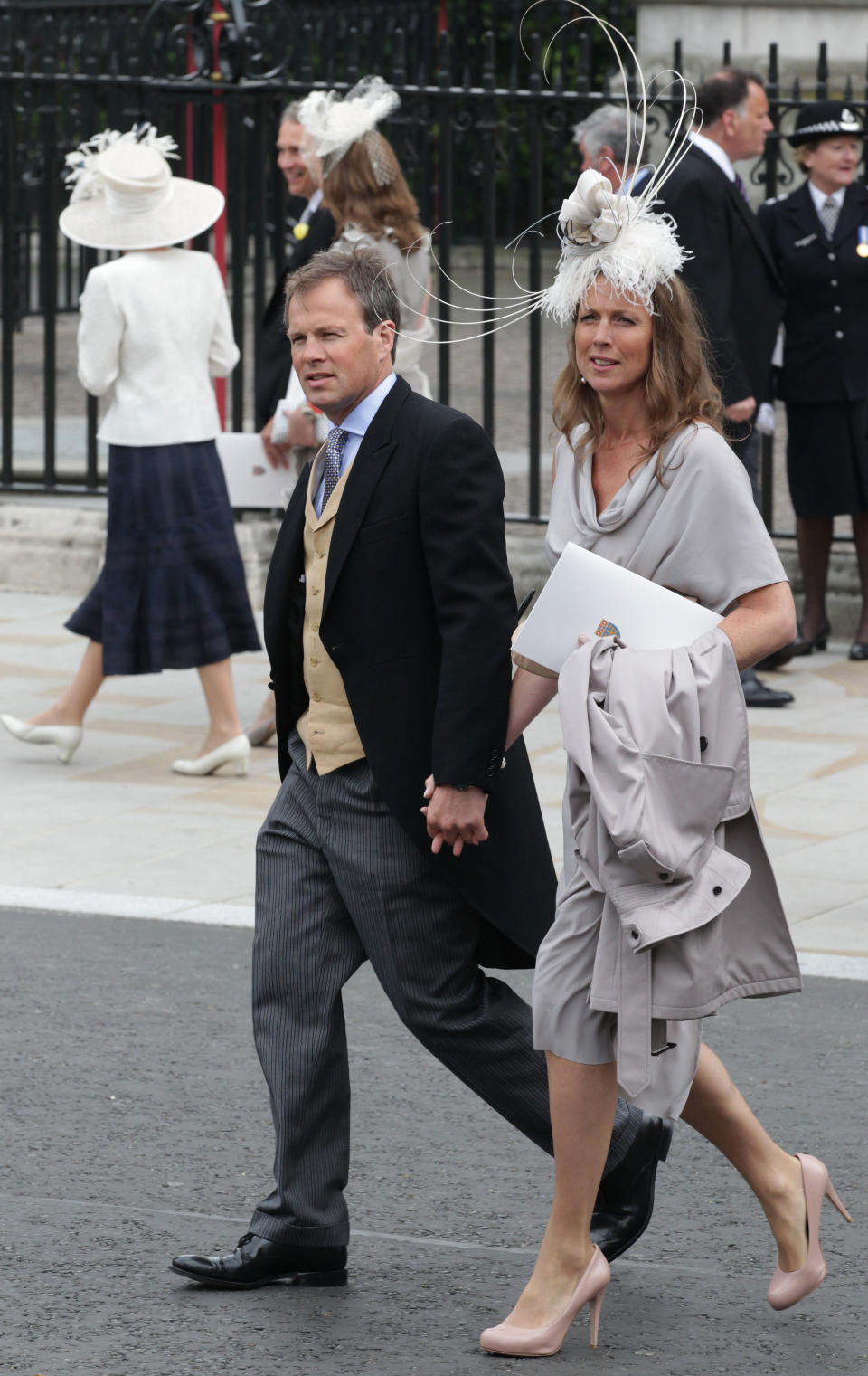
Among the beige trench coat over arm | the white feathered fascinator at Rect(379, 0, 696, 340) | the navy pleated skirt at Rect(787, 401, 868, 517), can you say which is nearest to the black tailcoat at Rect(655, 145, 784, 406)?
the navy pleated skirt at Rect(787, 401, 868, 517)

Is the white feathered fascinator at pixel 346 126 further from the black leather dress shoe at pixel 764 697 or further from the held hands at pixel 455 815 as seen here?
the held hands at pixel 455 815

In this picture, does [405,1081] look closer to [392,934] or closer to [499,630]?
[392,934]

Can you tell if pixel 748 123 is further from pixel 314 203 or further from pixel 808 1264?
pixel 808 1264

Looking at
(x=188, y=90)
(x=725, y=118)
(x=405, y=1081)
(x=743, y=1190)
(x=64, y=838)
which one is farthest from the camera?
(x=188, y=90)

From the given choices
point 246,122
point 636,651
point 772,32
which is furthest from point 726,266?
point 772,32

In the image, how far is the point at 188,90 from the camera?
10.3 m

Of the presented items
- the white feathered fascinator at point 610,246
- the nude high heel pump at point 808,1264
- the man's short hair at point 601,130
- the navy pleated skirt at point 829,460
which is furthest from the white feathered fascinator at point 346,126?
the nude high heel pump at point 808,1264

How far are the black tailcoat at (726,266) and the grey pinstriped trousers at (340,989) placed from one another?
14.4 feet

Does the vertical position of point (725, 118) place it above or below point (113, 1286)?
above

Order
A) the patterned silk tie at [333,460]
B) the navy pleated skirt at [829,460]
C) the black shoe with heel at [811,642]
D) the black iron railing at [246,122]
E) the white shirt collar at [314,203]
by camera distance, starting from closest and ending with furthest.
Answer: the patterned silk tie at [333,460] < the white shirt collar at [314,203] < the navy pleated skirt at [829,460] < the black shoe with heel at [811,642] < the black iron railing at [246,122]

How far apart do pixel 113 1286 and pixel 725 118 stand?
5.68 m

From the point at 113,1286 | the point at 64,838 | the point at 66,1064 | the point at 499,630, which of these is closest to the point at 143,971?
the point at 66,1064

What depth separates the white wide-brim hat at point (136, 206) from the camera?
741cm

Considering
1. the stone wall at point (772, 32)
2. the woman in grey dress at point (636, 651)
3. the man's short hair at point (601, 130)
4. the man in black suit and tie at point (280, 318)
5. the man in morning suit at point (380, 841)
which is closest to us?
the woman in grey dress at point (636, 651)
